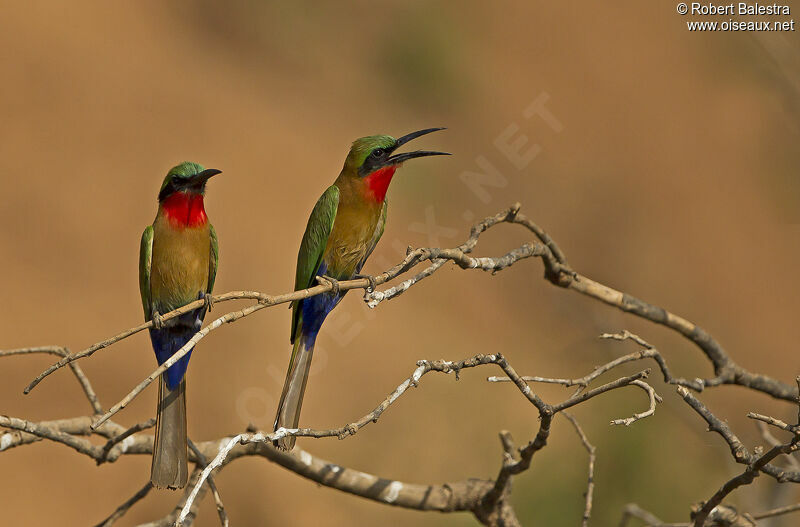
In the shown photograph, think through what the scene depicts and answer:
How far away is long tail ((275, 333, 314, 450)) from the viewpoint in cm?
268

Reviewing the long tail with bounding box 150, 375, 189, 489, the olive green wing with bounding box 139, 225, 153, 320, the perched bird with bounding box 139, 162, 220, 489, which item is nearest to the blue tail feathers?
the perched bird with bounding box 139, 162, 220, 489

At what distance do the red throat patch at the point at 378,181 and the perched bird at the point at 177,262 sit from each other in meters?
0.56

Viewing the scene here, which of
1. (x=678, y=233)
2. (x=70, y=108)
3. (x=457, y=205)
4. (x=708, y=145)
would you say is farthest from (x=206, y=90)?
(x=708, y=145)

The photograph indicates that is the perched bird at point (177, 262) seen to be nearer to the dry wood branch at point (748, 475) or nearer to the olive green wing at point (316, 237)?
the olive green wing at point (316, 237)

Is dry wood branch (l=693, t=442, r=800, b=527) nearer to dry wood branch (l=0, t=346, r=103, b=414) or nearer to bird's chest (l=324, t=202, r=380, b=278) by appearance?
bird's chest (l=324, t=202, r=380, b=278)

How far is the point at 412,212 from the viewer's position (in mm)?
9469

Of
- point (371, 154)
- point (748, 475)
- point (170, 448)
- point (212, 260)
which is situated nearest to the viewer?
point (748, 475)

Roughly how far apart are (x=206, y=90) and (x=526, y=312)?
14.6ft

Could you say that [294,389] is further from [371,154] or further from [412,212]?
[412,212]

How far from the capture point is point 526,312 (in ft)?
32.1

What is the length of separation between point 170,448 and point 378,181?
1.13 meters

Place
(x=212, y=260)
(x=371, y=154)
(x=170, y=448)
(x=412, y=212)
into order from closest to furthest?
(x=170, y=448)
(x=212, y=260)
(x=371, y=154)
(x=412, y=212)

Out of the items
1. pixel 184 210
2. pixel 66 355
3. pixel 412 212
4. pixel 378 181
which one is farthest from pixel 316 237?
pixel 412 212

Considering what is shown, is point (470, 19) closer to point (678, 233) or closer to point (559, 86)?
point (559, 86)
